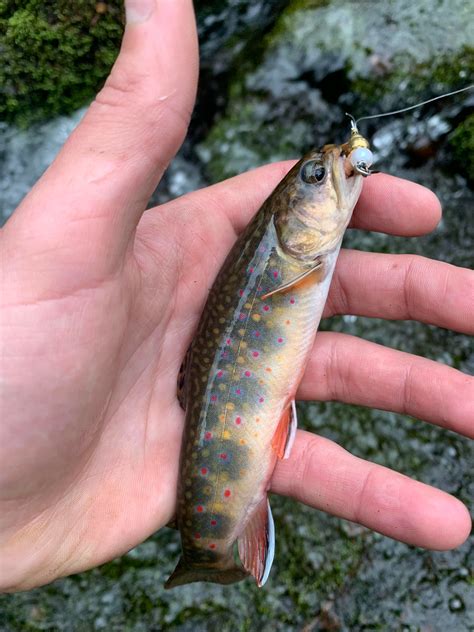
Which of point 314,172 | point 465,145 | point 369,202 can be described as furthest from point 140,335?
point 465,145

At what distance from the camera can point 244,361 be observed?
2848 millimetres

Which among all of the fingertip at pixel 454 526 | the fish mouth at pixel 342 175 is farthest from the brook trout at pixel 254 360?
Result: the fingertip at pixel 454 526

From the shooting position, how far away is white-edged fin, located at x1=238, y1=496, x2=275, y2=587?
2.96 metres

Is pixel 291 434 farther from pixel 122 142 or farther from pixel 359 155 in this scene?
pixel 122 142

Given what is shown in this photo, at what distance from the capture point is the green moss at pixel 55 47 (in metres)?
4.21

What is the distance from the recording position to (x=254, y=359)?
285 cm

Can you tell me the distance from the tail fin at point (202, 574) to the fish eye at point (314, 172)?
204 cm

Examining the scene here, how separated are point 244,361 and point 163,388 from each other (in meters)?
0.51

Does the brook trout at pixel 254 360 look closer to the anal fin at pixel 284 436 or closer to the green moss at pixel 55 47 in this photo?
the anal fin at pixel 284 436

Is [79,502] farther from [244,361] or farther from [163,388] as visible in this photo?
[244,361]

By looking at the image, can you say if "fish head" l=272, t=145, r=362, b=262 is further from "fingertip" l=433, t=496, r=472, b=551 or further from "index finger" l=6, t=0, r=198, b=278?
"fingertip" l=433, t=496, r=472, b=551

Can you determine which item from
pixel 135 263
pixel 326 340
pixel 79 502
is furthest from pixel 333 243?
pixel 79 502

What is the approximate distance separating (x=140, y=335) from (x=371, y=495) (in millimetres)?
1466

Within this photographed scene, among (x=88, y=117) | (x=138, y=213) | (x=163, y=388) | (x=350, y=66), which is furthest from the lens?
(x=350, y=66)
